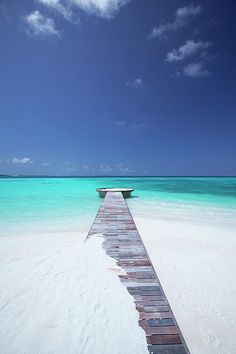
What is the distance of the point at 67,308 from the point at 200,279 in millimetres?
2534

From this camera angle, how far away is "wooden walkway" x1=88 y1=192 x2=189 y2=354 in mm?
1954

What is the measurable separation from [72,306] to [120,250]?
1.66m

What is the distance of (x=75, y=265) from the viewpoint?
357 cm

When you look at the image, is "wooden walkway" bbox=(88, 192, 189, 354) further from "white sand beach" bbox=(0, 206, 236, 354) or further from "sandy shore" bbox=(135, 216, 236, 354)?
"sandy shore" bbox=(135, 216, 236, 354)

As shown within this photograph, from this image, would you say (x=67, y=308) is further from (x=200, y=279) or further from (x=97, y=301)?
(x=200, y=279)

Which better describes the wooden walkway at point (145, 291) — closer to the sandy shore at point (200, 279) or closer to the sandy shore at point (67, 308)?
the sandy shore at point (67, 308)

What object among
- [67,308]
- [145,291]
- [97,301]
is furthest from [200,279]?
[67,308]

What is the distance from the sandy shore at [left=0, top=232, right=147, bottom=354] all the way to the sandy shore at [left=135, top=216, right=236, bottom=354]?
91cm

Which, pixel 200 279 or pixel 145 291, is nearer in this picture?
pixel 145 291

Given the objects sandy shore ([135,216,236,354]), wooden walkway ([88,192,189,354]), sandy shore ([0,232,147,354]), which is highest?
wooden walkway ([88,192,189,354])

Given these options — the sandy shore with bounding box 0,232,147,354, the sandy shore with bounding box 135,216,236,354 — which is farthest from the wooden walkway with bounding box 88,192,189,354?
the sandy shore with bounding box 135,216,236,354

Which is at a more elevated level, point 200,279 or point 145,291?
point 145,291

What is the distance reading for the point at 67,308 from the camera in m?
2.47

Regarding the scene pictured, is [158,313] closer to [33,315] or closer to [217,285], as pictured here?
[33,315]
